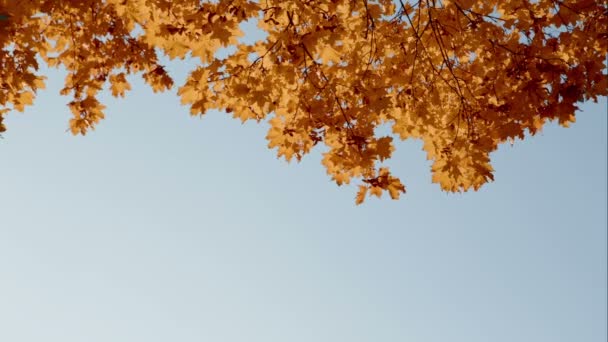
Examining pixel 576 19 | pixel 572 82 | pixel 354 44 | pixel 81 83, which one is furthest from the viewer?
pixel 81 83

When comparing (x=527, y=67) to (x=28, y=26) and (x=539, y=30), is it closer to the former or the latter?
(x=539, y=30)

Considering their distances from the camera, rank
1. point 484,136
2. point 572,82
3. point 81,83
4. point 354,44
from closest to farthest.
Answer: point 572,82 → point 484,136 → point 354,44 → point 81,83

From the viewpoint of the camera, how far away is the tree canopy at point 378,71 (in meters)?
A: 3.86

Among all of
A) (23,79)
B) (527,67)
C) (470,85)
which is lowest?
(23,79)

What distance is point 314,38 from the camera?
12.6ft

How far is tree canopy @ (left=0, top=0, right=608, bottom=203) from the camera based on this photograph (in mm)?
3855

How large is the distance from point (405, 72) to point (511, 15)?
1.08m

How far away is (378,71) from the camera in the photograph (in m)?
4.64

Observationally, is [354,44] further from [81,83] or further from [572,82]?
[81,83]

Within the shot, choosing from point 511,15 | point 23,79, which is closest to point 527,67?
point 511,15

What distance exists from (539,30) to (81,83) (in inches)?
186

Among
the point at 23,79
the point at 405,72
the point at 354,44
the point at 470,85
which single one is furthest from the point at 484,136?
the point at 23,79

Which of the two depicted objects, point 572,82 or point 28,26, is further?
point 28,26

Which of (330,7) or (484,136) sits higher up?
(330,7)
